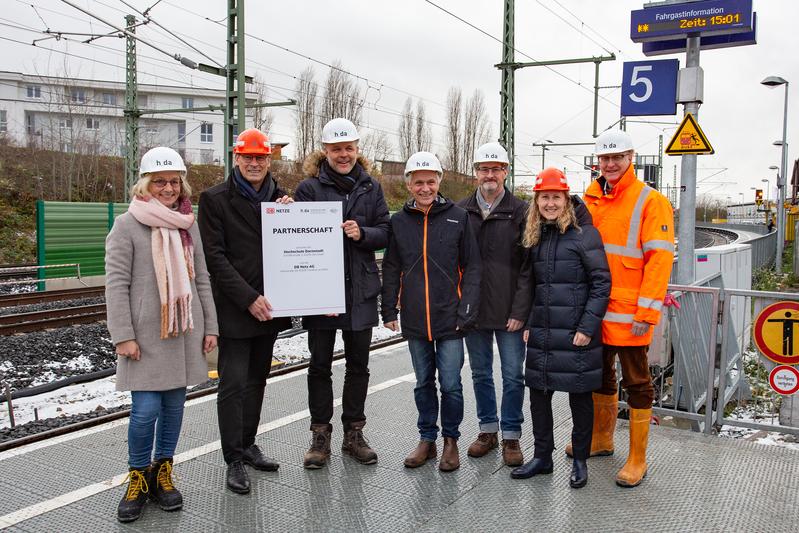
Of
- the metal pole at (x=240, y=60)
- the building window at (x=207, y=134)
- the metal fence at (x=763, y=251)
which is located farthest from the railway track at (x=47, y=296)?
the building window at (x=207, y=134)

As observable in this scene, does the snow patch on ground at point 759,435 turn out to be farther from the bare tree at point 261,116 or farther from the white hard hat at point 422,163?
the bare tree at point 261,116

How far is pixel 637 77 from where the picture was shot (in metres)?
8.29

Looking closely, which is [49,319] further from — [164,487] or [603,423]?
[603,423]

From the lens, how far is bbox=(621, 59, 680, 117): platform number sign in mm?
8133

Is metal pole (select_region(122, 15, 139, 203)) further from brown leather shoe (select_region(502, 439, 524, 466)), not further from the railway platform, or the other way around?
brown leather shoe (select_region(502, 439, 524, 466))

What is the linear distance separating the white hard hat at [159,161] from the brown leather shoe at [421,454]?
99.3 inches

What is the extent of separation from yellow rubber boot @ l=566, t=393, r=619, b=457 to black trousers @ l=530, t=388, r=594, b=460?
49 cm

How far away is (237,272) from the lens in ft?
14.4

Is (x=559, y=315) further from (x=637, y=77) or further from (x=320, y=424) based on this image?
(x=637, y=77)

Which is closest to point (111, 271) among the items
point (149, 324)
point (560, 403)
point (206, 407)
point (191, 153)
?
point (149, 324)

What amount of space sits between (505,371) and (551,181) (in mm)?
1421

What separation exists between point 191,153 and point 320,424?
58456 millimetres

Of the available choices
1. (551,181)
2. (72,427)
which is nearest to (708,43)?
(551,181)

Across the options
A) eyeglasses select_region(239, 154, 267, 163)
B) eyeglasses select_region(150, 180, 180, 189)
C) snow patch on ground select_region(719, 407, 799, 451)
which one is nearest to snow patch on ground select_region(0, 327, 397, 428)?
eyeglasses select_region(150, 180, 180, 189)
